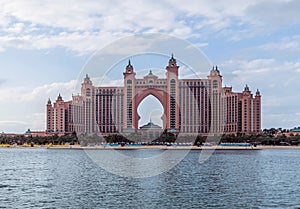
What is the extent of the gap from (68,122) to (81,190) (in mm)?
122229

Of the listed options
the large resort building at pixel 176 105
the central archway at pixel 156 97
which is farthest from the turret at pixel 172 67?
the central archway at pixel 156 97

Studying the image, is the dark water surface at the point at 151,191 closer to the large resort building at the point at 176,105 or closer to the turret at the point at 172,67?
the large resort building at the point at 176,105

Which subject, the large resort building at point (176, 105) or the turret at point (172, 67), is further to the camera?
the turret at point (172, 67)

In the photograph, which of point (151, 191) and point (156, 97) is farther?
point (156, 97)

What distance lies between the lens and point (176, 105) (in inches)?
5615

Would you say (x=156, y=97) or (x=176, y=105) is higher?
(x=156, y=97)

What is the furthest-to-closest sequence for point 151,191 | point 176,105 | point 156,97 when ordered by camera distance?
point 156,97 < point 176,105 < point 151,191

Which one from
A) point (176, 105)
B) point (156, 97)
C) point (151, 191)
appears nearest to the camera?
A: point (151, 191)

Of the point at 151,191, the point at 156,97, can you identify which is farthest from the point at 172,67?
the point at 151,191

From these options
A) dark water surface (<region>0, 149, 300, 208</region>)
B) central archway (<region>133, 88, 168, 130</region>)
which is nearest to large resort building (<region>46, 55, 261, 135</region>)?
central archway (<region>133, 88, 168, 130</region>)

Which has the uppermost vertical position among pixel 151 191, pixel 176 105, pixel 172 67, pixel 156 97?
pixel 172 67

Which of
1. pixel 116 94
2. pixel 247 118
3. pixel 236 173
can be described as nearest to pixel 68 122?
pixel 116 94

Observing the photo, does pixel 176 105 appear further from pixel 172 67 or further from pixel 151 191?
pixel 151 191

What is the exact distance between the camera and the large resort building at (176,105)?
455 feet
